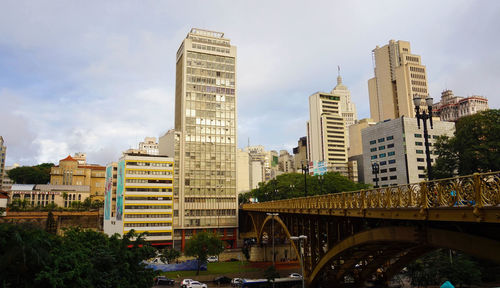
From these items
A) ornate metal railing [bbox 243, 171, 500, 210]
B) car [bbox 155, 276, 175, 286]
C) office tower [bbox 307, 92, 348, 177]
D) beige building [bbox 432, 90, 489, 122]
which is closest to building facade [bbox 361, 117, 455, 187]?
office tower [bbox 307, 92, 348, 177]

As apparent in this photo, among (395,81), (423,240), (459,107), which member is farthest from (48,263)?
(459,107)

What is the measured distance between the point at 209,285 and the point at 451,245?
43.6 meters

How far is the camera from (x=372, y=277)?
35.7 meters

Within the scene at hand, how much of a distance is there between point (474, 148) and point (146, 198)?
61.2 m

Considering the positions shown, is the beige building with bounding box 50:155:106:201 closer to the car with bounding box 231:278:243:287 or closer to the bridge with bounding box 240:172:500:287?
the car with bounding box 231:278:243:287

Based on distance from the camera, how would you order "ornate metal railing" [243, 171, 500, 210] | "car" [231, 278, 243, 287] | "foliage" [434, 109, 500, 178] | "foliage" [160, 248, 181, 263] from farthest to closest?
"foliage" [160, 248, 181, 263] < "car" [231, 278, 243, 287] < "foliage" [434, 109, 500, 178] < "ornate metal railing" [243, 171, 500, 210]

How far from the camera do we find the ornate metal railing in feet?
40.9

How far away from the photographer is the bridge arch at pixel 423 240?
13.9m

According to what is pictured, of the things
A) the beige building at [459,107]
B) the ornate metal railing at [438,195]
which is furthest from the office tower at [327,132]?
the ornate metal railing at [438,195]

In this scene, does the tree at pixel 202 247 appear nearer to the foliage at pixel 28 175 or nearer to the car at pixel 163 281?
the car at pixel 163 281

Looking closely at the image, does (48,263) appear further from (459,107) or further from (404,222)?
(459,107)

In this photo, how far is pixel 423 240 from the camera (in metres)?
18.0

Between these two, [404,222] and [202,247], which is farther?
[202,247]

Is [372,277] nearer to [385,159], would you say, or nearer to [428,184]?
[428,184]
